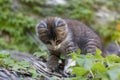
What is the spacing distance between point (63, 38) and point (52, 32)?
1.01 ft

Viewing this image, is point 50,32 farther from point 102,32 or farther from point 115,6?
point 115,6

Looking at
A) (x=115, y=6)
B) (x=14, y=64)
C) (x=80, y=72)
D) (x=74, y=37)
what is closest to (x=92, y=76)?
(x=80, y=72)

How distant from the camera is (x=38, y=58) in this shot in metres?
6.94

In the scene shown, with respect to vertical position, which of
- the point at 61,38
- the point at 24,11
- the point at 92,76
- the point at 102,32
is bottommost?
the point at 92,76

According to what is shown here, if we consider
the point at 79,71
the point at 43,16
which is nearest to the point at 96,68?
the point at 79,71

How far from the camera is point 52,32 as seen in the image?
20.4 feet

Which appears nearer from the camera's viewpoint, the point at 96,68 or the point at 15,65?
the point at 96,68

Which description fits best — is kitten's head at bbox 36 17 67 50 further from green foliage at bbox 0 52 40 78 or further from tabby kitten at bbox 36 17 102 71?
green foliage at bbox 0 52 40 78

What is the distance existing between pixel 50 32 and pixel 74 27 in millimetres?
927

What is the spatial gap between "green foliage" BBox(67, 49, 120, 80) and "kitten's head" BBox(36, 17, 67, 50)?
1296mm

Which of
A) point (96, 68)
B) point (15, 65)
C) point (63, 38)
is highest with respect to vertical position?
point (63, 38)

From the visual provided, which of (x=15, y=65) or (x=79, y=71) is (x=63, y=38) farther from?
(x=79, y=71)

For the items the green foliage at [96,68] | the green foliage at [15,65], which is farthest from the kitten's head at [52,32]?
the green foliage at [96,68]

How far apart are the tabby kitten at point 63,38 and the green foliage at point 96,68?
52.3 inches
